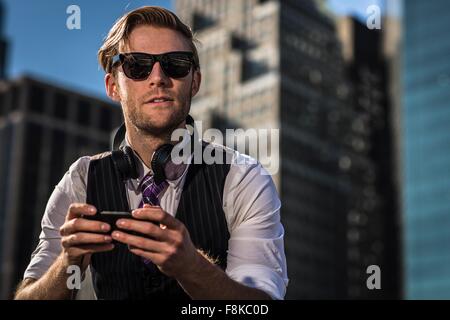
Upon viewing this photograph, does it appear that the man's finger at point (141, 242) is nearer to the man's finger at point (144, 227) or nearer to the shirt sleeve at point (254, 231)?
the man's finger at point (144, 227)

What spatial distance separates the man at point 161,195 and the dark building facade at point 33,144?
5606 inches

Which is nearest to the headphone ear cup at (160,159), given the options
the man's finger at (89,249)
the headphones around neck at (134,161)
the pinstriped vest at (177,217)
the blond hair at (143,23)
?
the headphones around neck at (134,161)

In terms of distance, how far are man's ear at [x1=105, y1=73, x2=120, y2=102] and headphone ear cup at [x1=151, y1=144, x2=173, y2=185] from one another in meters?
0.59

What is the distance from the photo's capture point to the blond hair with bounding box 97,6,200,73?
477cm

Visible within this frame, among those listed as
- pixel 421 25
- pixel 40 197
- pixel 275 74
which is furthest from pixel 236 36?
pixel 40 197

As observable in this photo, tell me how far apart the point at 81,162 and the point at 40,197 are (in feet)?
501

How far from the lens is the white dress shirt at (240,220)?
4.41 m

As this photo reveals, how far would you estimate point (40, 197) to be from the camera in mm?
154000

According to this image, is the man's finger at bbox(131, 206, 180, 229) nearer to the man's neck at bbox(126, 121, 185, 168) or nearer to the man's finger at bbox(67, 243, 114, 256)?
the man's finger at bbox(67, 243, 114, 256)

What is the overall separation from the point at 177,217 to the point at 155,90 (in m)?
0.71

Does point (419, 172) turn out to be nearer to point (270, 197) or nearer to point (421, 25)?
point (421, 25)

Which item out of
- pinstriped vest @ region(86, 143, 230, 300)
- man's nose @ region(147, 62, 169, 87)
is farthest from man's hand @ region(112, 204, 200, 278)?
man's nose @ region(147, 62, 169, 87)

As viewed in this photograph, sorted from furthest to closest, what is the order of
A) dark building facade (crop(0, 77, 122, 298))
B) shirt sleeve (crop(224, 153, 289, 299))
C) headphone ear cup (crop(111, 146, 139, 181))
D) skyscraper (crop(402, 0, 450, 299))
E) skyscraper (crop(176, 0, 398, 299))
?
1. dark building facade (crop(0, 77, 122, 298))
2. skyscraper (crop(176, 0, 398, 299))
3. skyscraper (crop(402, 0, 450, 299))
4. headphone ear cup (crop(111, 146, 139, 181))
5. shirt sleeve (crop(224, 153, 289, 299))

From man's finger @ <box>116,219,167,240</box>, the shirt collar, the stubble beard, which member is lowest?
man's finger @ <box>116,219,167,240</box>
